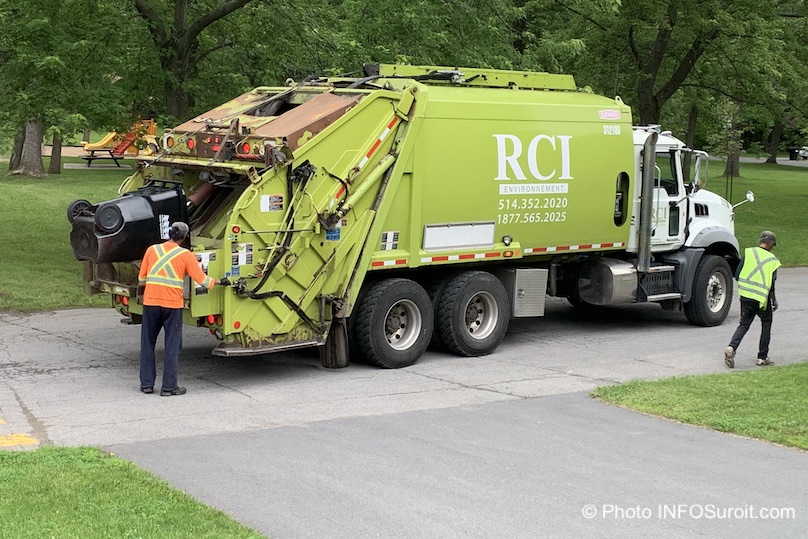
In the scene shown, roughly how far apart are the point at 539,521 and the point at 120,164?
4396 cm

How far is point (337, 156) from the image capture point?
432 inches

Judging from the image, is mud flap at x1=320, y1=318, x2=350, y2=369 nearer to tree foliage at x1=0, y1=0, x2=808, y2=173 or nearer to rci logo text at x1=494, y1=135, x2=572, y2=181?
rci logo text at x1=494, y1=135, x2=572, y2=181

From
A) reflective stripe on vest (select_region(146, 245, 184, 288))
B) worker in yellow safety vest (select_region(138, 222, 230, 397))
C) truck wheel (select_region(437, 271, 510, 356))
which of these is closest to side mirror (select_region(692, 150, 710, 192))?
truck wheel (select_region(437, 271, 510, 356))

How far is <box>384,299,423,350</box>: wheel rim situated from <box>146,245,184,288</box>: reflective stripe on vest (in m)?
2.66

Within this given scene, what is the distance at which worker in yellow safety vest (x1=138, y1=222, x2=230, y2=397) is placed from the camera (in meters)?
9.92

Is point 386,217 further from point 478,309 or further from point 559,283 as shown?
point 559,283

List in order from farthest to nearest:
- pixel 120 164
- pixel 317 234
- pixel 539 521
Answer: pixel 120 164, pixel 317 234, pixel 539 521

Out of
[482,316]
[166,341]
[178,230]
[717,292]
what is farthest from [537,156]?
[166,341]

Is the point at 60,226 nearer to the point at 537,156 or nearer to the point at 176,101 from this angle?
the point at 176,101

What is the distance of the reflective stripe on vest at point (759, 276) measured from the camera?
39.6 ft

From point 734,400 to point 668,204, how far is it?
4929 millimetres

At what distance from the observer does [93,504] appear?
6.46 metres

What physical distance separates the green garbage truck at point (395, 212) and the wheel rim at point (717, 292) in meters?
0.62

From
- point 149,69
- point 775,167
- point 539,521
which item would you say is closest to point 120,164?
point 149,69
